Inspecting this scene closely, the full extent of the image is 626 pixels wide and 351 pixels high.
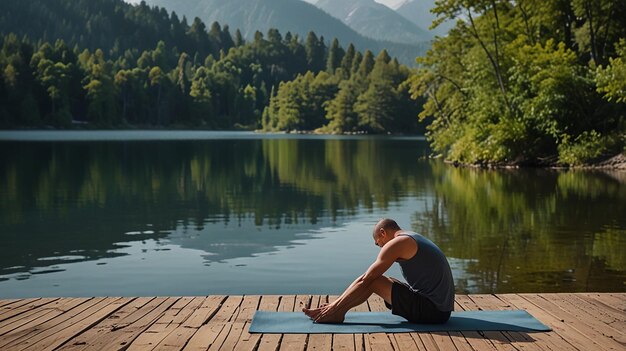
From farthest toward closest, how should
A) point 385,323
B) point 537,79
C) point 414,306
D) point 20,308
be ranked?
point 537,79
point 20,308
point 385,323
point 414,306

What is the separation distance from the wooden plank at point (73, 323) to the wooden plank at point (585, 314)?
185 inches

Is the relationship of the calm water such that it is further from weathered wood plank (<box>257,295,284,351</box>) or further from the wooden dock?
weathered wood plank (<box>257,295,284,351</box>)

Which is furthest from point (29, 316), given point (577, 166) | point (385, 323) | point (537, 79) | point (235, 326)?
point (577, 166)

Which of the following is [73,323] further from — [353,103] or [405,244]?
[353,103]

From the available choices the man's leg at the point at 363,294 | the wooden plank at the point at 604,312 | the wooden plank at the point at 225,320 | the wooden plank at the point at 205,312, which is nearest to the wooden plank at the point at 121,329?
the wooden plank at the point at 205,312

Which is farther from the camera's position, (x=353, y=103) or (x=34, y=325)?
(x=353, y=103)

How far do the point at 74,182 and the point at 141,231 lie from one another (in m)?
14.5

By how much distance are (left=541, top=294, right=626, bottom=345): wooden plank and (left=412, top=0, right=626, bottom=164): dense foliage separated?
28.6 metres

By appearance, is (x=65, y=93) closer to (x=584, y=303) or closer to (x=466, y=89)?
(x=466, y=89)

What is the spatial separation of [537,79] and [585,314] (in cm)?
3333

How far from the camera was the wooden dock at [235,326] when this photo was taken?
255 inches

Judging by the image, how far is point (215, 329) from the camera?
7.06 m

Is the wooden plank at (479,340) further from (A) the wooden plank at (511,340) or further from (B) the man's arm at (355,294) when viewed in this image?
(B) the man's arm at (355,294)

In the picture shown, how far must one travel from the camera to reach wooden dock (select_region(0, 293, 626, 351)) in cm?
647
